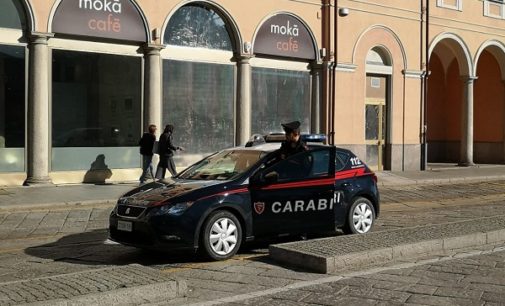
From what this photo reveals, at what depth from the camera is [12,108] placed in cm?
1597

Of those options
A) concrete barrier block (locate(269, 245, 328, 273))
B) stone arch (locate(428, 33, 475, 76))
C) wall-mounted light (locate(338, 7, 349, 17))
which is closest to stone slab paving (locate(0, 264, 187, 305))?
concrete barrier block (locate(269, 245, 328, 273))

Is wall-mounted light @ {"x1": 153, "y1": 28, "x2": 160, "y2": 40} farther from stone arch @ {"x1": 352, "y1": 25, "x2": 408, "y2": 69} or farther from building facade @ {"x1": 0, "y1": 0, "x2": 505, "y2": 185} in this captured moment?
stone arch @ {"x1": 352, "y1": 25, "x2": 408, "y2": 69}

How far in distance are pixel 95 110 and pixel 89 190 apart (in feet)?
8.69

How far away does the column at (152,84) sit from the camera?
17625mm

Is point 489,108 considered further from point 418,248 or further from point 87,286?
point 87,286

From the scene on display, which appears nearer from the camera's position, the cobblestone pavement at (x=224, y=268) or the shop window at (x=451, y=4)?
the cobblestone pavement at (x=224, y=268)

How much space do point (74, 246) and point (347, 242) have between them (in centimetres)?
385

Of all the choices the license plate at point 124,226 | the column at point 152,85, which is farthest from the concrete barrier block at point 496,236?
the column at point 152,85

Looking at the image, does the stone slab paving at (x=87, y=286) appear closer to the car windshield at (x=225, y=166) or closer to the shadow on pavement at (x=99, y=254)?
the shadow on pavement at (x=99, y=254)

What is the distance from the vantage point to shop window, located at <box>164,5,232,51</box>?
18359 millimetres

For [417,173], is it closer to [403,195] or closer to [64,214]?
[403,195]

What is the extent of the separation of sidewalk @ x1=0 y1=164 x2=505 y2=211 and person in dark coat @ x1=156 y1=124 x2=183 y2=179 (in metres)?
0.91

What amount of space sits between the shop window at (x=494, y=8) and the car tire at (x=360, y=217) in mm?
20292

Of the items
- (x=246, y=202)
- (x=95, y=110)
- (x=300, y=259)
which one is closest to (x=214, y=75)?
(x=95, y=110)
